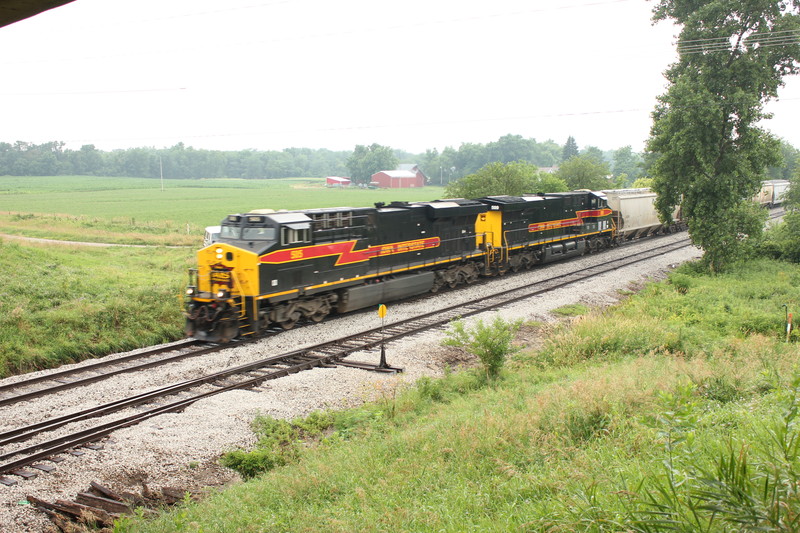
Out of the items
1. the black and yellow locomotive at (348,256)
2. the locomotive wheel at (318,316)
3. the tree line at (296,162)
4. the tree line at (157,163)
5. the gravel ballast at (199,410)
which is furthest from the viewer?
the tree line at (296,162)

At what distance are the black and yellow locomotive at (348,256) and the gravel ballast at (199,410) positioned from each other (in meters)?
0.93

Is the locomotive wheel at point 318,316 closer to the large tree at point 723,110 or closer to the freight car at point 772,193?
the large tree at point 723,110

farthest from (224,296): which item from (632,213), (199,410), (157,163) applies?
(157,163)

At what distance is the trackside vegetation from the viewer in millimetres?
4477

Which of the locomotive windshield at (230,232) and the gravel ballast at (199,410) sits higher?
the locomotive windshield at (230,232)

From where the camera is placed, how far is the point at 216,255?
16.5 metres

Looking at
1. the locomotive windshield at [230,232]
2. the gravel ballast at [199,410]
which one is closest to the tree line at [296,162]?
the locomotive windshield at [230,232]

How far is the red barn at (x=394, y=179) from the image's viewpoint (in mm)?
121562

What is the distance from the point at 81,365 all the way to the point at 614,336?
42.8ft

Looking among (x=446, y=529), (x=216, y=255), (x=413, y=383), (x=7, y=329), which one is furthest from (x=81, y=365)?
(x=446, y=529)

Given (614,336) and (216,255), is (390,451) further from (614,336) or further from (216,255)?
(216,255)

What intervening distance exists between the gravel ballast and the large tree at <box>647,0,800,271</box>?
11316 millimetres

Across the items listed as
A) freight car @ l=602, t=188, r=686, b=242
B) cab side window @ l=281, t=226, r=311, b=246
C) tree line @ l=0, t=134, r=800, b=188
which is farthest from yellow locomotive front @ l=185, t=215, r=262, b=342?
tree line @ l=0, t=134, r=800, b=188

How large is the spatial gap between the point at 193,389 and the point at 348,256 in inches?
307
